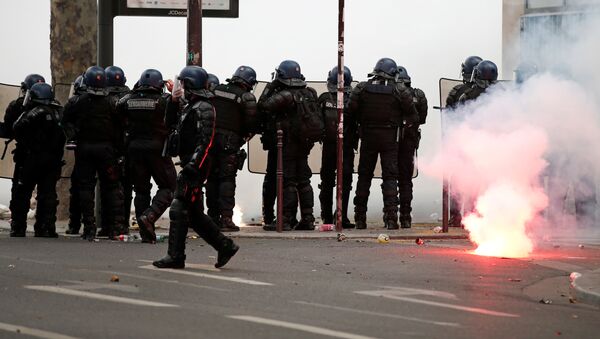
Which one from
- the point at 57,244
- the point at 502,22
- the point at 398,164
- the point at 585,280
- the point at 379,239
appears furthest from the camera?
the point at 502,22

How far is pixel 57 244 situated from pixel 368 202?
6325 mm

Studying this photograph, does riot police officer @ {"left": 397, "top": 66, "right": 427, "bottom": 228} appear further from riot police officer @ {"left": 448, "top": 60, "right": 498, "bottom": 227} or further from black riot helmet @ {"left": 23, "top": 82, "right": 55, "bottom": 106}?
black riot helmet @ {"left": 23, "top": 82, "right": 55, "bottom": 106}

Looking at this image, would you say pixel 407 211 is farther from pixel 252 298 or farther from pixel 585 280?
pixel 252 298

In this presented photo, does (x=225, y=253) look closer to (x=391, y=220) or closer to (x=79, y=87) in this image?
(x=79, y=87)

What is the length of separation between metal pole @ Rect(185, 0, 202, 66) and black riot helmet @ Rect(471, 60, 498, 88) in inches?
151

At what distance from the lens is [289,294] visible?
12.4m

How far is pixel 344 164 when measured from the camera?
22.6 metres

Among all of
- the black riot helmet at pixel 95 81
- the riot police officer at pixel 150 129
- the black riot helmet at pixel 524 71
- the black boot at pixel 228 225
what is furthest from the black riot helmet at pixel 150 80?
the black riot helmet at pixel 524 71

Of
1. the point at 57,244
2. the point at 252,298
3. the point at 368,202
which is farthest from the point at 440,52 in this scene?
the point at 252,298

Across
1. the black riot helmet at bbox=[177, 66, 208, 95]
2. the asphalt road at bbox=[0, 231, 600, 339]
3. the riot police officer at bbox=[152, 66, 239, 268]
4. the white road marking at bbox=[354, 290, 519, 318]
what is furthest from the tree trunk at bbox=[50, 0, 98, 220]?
the white road marking at bbox=[354, 290, 519, 318]

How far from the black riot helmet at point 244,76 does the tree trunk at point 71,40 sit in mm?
4532

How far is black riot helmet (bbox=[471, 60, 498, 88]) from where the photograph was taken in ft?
72.1

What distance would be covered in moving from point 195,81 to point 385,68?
675 cm

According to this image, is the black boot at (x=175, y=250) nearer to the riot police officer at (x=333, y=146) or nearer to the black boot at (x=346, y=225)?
the riot police officer at (x=333, y=146)
